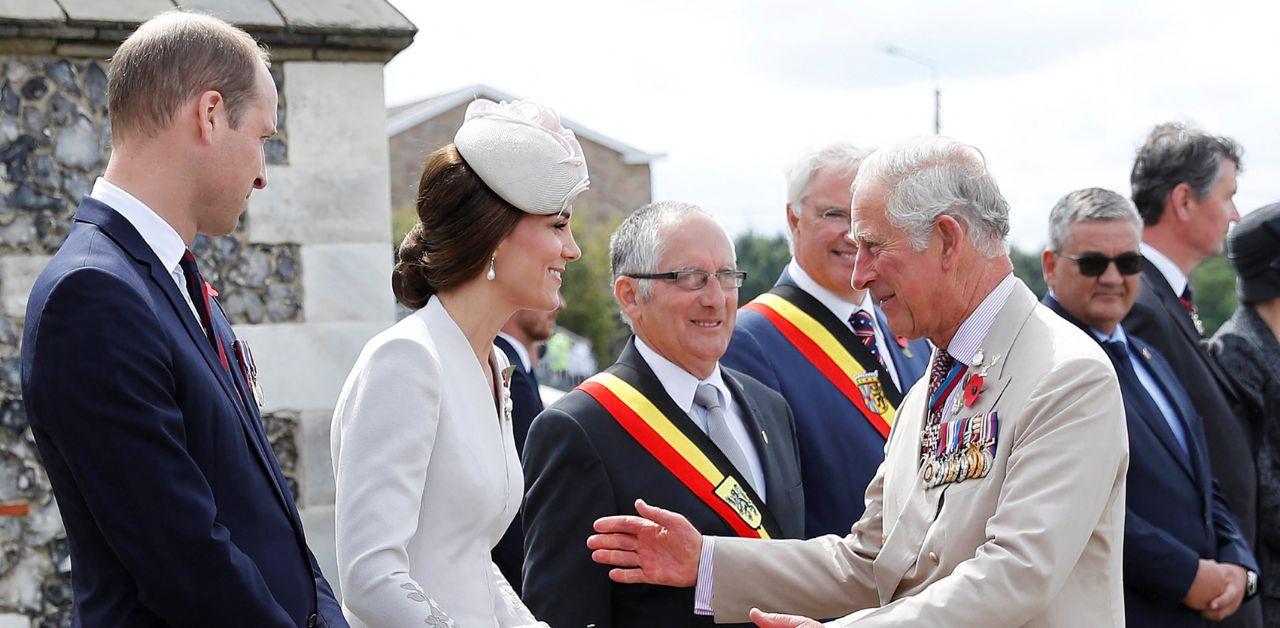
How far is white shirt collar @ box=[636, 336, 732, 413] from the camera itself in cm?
360

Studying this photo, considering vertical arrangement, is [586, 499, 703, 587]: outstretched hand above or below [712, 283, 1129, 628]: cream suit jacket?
below

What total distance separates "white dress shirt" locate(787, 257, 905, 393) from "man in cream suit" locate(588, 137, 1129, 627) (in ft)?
3.75

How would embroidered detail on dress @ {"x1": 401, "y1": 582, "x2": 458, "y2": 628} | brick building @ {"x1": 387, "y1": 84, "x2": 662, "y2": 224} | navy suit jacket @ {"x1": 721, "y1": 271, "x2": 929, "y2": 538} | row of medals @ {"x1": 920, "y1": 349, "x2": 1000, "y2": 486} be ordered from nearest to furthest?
embroidered detail on dress @ {"x1": 401, "y1": 582, "x2": 458, "y2": 628}, row of medals @ {"x1": 920, "y1": 349, "x2": 1000, "y2": 486}, navy suit jacket @ {"x1": 721, "y1": 271, "x2": 929, "y2": 538}, brick building @ {"x1": 387, "y1": 84, "x2": 662, "y2": 224}

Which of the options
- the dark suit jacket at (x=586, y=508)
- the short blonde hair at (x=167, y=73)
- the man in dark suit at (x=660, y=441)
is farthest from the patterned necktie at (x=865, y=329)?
the short blonde hair at (x=167, y=73)

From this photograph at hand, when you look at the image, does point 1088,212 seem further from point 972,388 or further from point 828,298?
point 972,388

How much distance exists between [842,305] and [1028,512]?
6.09 feet

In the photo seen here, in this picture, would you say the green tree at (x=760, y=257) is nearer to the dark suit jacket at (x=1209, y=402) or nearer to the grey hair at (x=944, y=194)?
the dark suit jacket at (x=1209, y=402)

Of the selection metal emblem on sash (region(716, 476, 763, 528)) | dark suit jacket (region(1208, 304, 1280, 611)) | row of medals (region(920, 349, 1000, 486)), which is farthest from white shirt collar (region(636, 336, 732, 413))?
dark suit jacket (region(1208, 304, 1280, 611))

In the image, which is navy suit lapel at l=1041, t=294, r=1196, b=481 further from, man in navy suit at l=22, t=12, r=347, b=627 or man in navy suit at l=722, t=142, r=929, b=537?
man in navy suit at l=22, t=12, r=347, b=627

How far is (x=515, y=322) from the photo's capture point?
618 centimetres

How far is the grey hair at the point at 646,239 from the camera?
3.72m

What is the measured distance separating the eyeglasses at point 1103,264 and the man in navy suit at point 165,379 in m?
2.85

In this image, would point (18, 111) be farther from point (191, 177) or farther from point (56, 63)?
point (191, 177)

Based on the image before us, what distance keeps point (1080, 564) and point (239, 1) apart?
12.3 ft
